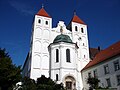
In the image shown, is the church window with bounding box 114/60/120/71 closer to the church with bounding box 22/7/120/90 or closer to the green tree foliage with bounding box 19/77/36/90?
the church with bounding box 22/7/120/90

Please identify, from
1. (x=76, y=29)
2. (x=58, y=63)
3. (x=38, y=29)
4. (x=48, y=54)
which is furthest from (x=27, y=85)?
(x=76, y=29)

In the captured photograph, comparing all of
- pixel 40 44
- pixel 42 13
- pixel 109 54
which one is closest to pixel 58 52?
pixel 40 44

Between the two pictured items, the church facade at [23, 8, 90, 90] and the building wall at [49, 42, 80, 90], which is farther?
the church facade at [23, 8, 90, 90]

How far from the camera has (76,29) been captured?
146ft

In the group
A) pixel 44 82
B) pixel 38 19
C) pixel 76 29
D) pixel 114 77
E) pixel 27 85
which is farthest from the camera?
pixel 76 29

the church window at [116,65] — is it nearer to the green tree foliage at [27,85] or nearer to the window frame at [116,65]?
the window frame at [116,65]

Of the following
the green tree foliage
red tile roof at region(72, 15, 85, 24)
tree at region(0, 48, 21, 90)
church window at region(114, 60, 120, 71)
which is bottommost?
the green tree foliage

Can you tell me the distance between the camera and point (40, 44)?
38.9 metres

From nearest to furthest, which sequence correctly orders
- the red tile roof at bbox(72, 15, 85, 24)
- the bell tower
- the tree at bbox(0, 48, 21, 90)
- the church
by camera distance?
the tree at bbox(0, 48, 21, 90), the church, the bell tower, the red tile roof at bbox(72, 15, 85, 24)

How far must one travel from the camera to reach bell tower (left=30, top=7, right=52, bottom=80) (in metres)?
36.0

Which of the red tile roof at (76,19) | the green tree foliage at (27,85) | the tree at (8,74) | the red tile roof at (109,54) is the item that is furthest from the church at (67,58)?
the tree at (8,74)

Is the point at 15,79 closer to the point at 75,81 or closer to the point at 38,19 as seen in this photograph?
the point at 75,81

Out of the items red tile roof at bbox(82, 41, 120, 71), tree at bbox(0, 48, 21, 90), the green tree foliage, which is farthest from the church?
tree at bbox(0, 48, 21, 90)

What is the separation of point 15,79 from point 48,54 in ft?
56.3
